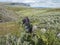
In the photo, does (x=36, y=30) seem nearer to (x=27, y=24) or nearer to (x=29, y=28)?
(x=29, y=28)

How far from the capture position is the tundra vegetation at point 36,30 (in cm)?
734

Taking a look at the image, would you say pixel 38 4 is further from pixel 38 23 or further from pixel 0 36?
pixel 0 36

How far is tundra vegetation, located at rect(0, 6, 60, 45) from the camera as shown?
289 inches

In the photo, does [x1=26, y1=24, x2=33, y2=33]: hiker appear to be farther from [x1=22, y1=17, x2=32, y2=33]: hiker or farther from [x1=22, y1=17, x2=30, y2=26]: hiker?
[x1=22, y1=17, x2=30, y2=26]: hiker

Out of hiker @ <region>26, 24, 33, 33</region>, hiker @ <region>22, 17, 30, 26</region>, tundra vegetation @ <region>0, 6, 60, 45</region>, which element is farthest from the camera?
hiker @ <region>22, 17, 30, 26</region>

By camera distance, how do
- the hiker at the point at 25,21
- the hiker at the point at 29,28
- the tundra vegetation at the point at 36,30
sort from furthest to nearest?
1. the hiker at the point at 25,21
2. the hiker at the point at 29,28
3. the tundra vegetation at the point at 36,30

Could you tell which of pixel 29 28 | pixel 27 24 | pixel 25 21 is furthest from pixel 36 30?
pixel 25 21

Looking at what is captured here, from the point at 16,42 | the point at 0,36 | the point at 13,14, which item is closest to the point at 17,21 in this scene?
the point at 13,14

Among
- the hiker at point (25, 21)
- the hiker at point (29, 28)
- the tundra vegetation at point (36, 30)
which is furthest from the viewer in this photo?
the hiker at point (25, 21)

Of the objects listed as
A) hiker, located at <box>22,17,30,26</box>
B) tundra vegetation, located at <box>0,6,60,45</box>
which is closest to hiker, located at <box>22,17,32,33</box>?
hiker, located at <box>22,17,30,26</box>

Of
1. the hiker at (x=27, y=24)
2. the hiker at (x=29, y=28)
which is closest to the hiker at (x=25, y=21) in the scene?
the hiker at (x=27, y=24)

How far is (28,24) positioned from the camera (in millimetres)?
9102

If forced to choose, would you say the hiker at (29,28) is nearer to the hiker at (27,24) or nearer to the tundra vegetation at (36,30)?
the hiker at (27,24)

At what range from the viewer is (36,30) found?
8648mm
